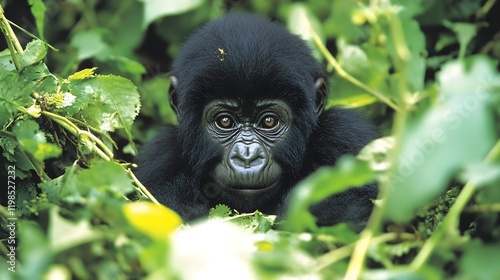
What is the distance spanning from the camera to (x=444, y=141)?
194 cm

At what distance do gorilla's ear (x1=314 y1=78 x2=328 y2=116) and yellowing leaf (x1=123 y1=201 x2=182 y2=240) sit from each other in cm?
264

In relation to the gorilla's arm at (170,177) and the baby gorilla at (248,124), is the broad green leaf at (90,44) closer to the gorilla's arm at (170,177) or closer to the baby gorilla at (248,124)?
the gorilla's arm at (170,177)

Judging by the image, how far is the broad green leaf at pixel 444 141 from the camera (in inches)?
74.8

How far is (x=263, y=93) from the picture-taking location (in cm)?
422

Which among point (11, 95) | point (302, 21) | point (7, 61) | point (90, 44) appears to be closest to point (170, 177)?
point (7, 61)

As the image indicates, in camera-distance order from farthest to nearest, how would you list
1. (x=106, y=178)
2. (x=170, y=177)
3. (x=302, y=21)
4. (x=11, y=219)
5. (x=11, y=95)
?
(x=302, y=21), (x=170, y=177), (x=11, y=95), (x=11, y=219), (x=106, y=178)

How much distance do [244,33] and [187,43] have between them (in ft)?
1.59

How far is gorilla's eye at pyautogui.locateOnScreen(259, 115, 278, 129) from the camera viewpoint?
4297 millimetres

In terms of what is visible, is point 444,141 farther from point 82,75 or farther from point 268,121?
point 268,121

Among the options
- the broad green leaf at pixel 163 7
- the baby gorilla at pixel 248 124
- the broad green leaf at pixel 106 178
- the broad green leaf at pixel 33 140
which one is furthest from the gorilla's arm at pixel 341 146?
the broad green leaf at pixel 163 7

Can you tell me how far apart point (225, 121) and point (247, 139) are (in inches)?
7.9

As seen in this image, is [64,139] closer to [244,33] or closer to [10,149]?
[10,149]

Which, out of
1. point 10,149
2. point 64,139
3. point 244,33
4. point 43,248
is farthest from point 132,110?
point 43,248

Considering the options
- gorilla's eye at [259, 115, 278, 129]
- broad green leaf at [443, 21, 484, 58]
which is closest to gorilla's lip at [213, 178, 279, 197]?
gorilla's eye at [259, 115, 278, 129]
